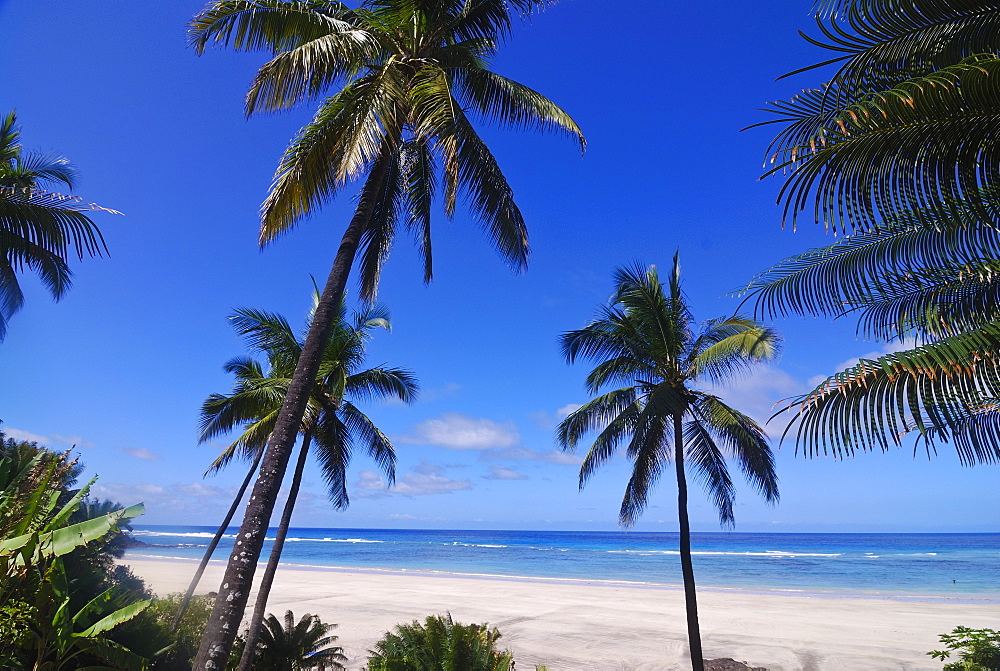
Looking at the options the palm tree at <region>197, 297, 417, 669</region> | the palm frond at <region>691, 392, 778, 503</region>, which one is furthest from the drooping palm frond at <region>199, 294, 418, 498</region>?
the palm frond at <region>691, 392, 778, 503</region>

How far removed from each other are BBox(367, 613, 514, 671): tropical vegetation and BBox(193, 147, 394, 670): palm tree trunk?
9.21ft

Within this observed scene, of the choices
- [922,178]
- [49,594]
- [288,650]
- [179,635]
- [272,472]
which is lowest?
[288,650]

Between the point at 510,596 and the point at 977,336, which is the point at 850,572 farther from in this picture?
the point at 977,336

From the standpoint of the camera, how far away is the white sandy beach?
1331 cm

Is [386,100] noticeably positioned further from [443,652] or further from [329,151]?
[443,652]

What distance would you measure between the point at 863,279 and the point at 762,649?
12883mm

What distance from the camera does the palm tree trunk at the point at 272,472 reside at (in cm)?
453

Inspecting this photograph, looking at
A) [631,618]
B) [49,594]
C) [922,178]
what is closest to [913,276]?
[922,178]

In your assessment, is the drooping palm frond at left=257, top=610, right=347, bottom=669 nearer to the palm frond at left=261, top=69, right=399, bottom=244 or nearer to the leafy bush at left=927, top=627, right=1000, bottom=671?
the palm frond at left=261, top=69, right=399, bottom=244

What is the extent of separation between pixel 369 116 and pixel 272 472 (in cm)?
386

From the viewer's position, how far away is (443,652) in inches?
273

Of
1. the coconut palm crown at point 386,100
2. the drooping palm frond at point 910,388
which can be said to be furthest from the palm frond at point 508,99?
the drooping palm frond at point 910,388

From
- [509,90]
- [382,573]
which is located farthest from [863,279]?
[382,573]

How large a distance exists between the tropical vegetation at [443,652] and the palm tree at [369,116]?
3.03 m
